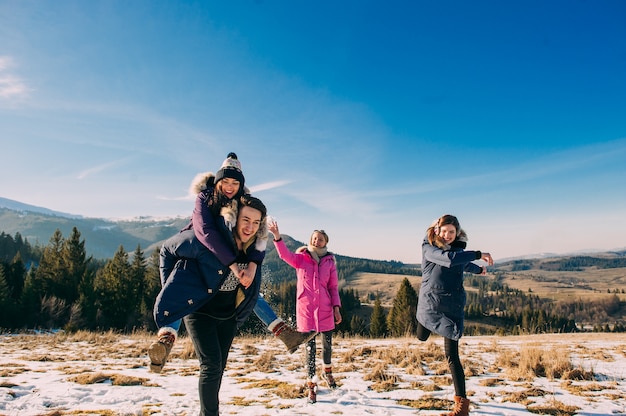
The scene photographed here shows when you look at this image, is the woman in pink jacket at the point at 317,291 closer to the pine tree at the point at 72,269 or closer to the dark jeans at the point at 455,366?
the dark jeans at the point at 455,366

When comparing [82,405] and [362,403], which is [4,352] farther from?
[362,403]

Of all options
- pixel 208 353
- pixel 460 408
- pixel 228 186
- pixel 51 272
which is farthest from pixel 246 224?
pixel 51 272

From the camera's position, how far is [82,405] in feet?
16.6

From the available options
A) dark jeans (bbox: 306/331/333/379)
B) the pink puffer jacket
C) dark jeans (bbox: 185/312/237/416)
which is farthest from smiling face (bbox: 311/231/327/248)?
dark jeans (bbox: 185/312/237/416)

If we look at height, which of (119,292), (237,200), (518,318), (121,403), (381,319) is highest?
(237,200)

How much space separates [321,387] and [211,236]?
412 centimetres

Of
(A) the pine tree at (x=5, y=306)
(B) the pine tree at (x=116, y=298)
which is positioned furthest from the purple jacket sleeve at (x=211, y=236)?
(B) the pine tree at (x=116, y=298)

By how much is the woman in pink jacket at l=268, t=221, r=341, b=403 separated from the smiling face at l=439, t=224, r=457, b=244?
1.99m

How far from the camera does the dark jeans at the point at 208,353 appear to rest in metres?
3.23

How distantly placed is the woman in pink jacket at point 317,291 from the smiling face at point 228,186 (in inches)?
78.2

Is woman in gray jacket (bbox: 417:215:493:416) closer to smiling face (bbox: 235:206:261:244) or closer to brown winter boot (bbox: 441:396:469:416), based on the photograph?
brown winter boot (bbox: 441:396:469:416)

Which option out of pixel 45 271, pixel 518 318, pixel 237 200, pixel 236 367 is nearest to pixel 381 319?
pixel 45 271

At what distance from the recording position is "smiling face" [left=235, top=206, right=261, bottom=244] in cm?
363

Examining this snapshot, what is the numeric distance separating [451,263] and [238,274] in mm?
2757
